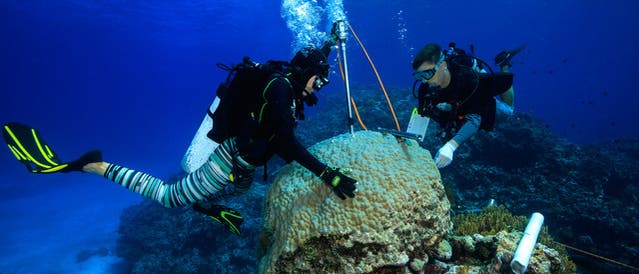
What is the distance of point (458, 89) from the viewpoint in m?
4.10

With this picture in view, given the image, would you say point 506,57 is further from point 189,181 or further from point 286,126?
point 189,181

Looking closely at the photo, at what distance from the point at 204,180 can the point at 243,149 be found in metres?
0.86

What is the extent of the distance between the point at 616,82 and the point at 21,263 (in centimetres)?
20332

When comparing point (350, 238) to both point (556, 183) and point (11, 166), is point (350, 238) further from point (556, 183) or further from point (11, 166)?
point (11, 166)

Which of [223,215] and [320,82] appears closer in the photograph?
[320,82]

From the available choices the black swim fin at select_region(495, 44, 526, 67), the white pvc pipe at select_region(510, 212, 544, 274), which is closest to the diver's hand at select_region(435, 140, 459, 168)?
the white pvc pipe at select_region(510, 212, 544, 274)

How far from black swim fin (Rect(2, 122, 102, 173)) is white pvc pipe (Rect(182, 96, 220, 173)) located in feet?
3.95

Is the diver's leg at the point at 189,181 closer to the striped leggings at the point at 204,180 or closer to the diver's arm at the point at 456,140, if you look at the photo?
the striped leggings at the point at 204,180

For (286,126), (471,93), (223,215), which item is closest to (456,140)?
(471,93)

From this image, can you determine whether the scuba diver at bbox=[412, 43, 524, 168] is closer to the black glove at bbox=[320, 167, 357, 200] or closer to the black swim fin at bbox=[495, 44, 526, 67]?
the black swim fin at bbox=[495, 44, 526, 67]

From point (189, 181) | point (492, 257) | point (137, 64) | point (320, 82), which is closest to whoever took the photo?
point (492, 257)

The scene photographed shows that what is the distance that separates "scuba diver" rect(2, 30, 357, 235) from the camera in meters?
2.89

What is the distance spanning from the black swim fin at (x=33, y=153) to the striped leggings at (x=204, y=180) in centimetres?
33

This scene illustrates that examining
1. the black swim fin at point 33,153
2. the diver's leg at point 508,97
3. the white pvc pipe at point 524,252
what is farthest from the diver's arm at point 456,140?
the black swim fin at point 33,153
